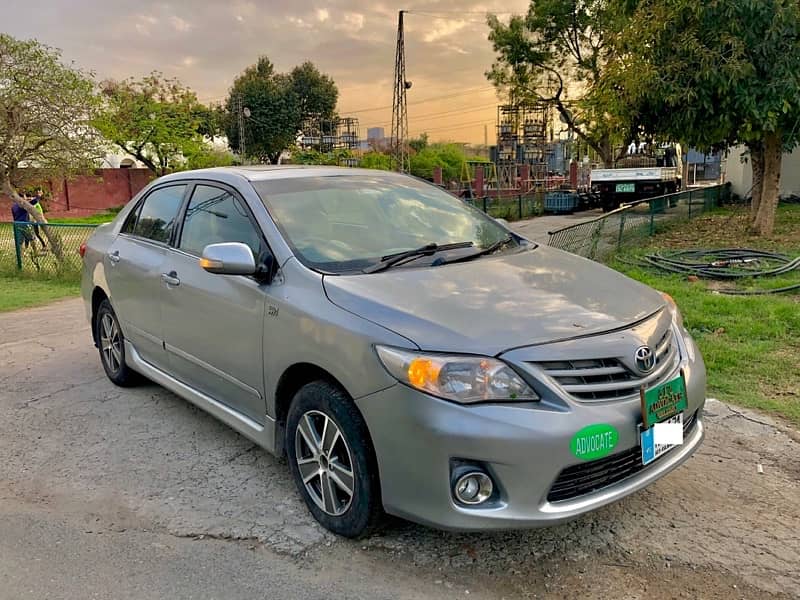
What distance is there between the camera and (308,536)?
10.1ft

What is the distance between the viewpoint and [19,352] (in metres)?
6.63

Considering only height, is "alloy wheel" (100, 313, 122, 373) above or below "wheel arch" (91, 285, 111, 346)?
below

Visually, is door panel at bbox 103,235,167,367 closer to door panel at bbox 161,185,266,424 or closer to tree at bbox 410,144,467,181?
door panel at bbox 161,185,266,424

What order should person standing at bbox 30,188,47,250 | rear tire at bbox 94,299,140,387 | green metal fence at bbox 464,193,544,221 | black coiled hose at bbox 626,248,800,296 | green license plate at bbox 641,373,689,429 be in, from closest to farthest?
green license plate at bbox 641,373,689,429, rear tire at bbox 94,299,140,387, black coiled hose at bbox 626,248,800,296, person standing at bbox 30,188,47,250, green metal fence at bbox 464,193,544,221

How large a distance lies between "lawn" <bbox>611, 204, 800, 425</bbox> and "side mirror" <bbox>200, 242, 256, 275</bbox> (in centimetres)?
339

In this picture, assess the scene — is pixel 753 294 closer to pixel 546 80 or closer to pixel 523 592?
pixel 523 592

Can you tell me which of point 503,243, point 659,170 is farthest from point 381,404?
point 659,170

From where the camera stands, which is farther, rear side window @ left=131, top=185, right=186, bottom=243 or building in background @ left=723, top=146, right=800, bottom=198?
building in background @ left=723, top=146, right=800, bottom=198

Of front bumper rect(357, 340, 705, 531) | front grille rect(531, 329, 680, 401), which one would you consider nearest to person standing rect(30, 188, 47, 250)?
front bumper rect(357, 340, 705, 531)

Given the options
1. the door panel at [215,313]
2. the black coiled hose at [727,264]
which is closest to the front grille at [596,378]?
the door panel at [215,313]

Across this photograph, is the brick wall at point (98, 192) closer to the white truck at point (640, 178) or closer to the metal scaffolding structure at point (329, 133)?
the metal scaffolding structure at point (329, 133)

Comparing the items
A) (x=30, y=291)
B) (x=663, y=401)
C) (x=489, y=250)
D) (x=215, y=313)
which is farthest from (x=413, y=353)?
(x=30, y=291)

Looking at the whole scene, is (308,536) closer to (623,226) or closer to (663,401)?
(663,401)

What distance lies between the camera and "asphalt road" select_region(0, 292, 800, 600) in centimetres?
270
